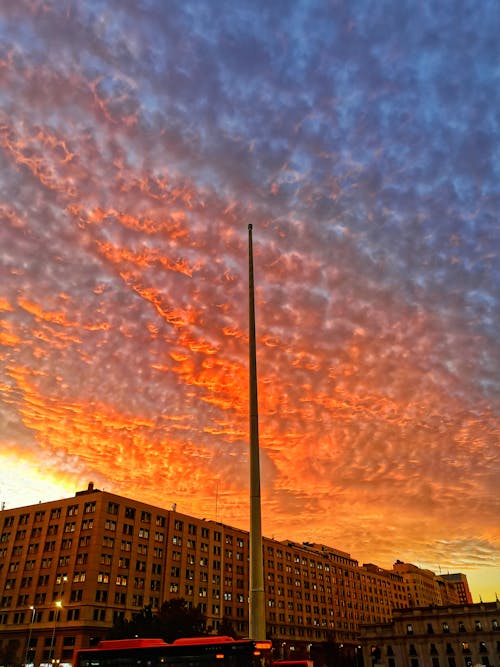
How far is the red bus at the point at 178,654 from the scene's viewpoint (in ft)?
103

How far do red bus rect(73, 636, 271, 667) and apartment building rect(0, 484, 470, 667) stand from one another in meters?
52.4

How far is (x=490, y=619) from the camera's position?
97250mm

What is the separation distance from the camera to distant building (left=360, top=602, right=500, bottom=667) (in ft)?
316

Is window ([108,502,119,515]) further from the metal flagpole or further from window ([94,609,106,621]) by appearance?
the metal flagpole

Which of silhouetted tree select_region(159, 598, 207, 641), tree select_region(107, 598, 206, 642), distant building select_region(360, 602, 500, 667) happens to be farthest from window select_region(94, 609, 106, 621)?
distant building select_region(360, 602, 500, 667)

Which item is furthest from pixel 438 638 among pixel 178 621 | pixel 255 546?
pixel 255 546

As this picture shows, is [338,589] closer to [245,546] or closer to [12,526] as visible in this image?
[245,546]

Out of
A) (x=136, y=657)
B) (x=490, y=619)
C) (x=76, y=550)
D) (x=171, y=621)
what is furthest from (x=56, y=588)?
(x=490, y=619)

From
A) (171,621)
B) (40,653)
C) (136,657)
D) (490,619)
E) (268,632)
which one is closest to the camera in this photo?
(136,657)

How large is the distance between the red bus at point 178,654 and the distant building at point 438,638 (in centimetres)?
8255

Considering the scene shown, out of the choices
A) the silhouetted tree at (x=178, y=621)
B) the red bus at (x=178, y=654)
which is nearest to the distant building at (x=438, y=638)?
the silhouetted tree at (x=178, y=621)

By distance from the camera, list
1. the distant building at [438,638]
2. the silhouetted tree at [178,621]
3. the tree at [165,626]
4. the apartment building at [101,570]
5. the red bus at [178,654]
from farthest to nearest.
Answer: the distant building at [438,638], the apartment building at [101,570], the silhouetted tree at [178,621], the tree at [165,626], the red bus at [178,654]

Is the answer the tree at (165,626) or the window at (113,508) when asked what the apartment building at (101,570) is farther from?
the tree at (165,626)

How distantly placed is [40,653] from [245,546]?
5545 cm
